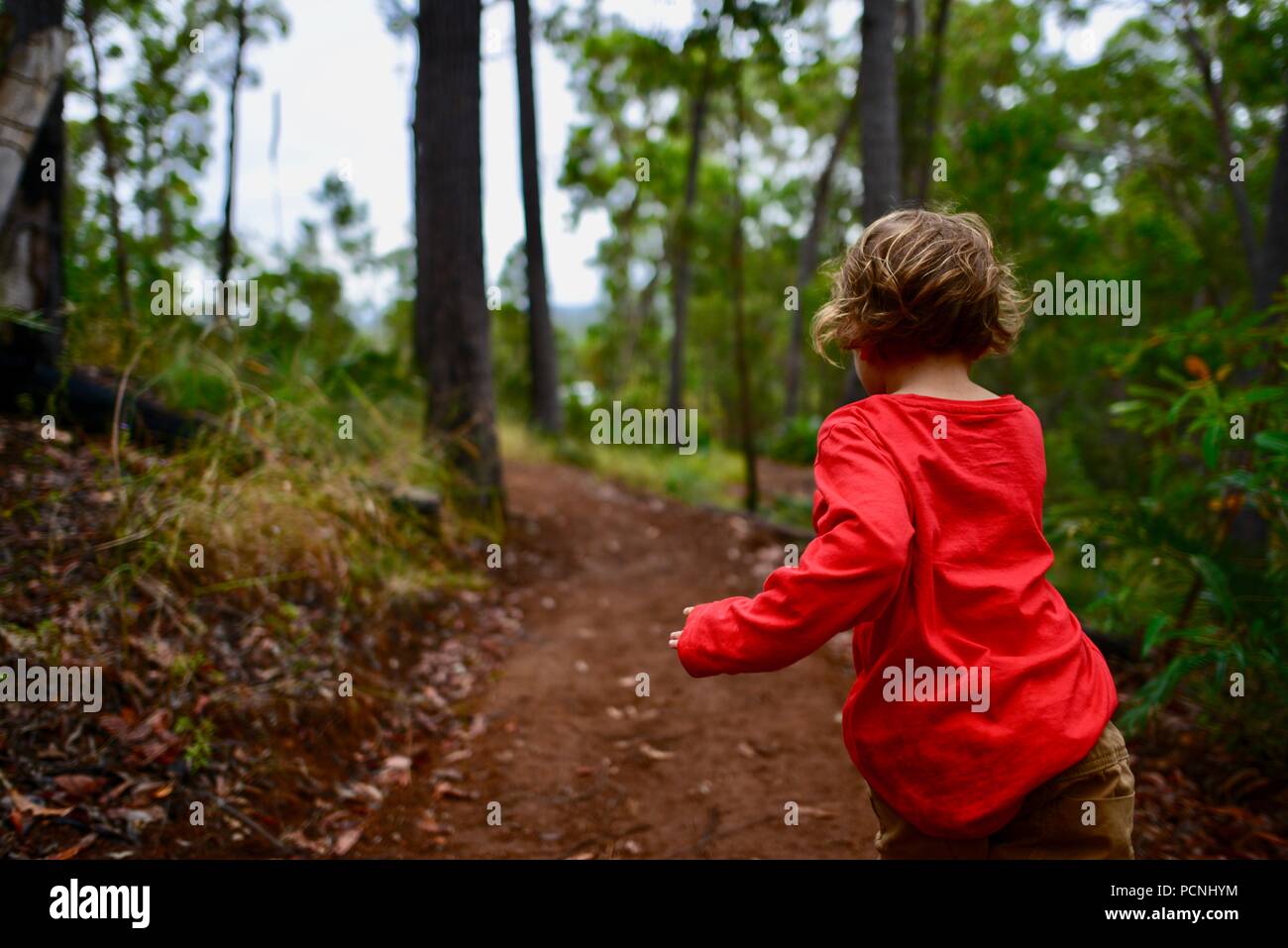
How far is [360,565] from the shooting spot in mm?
4730

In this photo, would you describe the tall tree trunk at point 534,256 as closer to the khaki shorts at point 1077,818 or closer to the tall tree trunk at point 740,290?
the tall tree trunk at point 740,290

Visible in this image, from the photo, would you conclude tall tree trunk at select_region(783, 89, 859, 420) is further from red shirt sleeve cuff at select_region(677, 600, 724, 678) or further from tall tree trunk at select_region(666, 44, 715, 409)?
red shirt sleeve cuff at select_region(677, 600, 724, 678)

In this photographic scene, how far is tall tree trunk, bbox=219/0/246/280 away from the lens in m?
13.2

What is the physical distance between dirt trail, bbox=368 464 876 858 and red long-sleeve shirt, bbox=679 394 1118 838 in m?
1.73

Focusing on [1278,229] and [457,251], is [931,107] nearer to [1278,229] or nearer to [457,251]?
[1278,229]

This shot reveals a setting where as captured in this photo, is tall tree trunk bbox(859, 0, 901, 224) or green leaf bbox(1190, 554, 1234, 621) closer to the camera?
green leaf bbox(1190, 554, 1234, 621)

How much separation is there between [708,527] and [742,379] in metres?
1.97

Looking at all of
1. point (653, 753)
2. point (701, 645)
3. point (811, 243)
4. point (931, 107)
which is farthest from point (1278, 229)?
point (811, 243)

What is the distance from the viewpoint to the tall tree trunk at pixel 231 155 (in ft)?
43.2

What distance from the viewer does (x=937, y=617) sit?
61.6 inches

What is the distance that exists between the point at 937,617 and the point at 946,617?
19 mm

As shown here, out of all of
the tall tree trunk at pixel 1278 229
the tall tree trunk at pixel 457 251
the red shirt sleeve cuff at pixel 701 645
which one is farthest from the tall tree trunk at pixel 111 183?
the tall tree trunk at pixel 1278 229

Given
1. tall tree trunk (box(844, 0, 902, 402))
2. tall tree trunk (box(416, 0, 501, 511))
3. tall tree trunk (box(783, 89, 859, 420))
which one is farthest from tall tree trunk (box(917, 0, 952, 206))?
tall tree trunk (box(783, 89, 859, 420))
